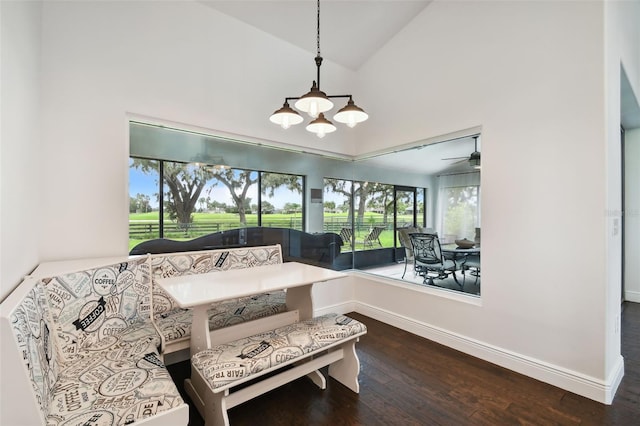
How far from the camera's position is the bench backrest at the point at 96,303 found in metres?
1.75

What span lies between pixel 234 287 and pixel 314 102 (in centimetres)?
135

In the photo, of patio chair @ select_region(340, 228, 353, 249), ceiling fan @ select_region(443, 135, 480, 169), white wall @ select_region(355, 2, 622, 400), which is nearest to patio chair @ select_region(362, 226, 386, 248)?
patio chair @ select_region(340, 228, 353, 249)

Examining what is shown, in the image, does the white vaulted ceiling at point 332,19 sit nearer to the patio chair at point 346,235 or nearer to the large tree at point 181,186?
the large tree at point 181,186

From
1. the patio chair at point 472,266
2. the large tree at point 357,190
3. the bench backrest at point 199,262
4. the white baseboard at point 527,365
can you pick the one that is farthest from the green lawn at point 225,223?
the white baseboard at point 527,365

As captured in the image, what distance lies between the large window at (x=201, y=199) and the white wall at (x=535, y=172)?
6.44 ft

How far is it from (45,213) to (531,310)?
382 cm

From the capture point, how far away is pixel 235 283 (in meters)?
2.09

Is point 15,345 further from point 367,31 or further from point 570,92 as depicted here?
point 367,31

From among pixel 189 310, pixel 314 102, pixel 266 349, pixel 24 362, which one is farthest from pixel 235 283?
pixel 314 102

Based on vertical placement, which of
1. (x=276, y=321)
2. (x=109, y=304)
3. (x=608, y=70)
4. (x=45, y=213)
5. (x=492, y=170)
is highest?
(x=608, y=70)

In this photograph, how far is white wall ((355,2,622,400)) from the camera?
2072 millimetres

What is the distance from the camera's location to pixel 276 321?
241 cm

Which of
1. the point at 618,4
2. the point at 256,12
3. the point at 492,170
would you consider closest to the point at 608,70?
the point at 618,4

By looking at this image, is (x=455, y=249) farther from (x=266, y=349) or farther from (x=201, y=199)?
(x=201, y=199)
